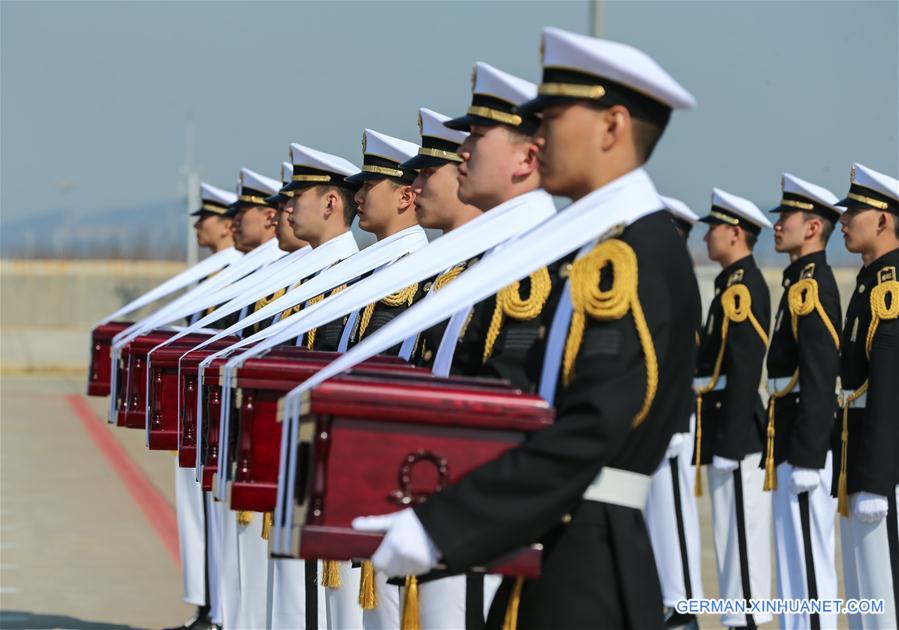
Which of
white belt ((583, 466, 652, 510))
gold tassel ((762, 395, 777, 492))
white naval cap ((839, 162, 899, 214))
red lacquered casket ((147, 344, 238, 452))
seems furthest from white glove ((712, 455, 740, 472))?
white belt ((583, 466, 652, 510))

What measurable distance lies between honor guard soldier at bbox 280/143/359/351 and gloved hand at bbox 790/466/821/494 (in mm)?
2263

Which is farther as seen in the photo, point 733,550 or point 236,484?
point 733,550

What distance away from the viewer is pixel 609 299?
2.93 metres

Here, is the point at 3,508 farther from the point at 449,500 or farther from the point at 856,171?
the point at 449,500

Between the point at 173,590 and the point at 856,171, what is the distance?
432cm

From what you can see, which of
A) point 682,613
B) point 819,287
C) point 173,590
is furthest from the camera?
point 173,590

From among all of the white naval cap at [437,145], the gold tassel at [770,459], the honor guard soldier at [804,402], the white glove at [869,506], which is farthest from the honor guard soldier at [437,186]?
the gold tassel at [770,459]

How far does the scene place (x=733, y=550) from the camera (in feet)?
26.6

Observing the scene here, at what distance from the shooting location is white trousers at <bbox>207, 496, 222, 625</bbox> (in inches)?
303

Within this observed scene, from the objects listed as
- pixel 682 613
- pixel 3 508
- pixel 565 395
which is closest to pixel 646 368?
pixel 565 395

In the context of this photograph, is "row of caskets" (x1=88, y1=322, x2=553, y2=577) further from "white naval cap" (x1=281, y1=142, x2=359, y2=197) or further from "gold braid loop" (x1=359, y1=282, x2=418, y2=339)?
"white naval cap" (x1=281, y1=142, x2=359, y2=197)

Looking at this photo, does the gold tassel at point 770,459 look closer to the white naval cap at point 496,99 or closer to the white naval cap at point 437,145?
the white naval cap at point 437,145

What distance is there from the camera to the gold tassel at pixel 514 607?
3.10 meters

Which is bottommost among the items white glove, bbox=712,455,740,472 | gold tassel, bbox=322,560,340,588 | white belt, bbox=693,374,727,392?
gold tassel, bbox=322,560,340,588
